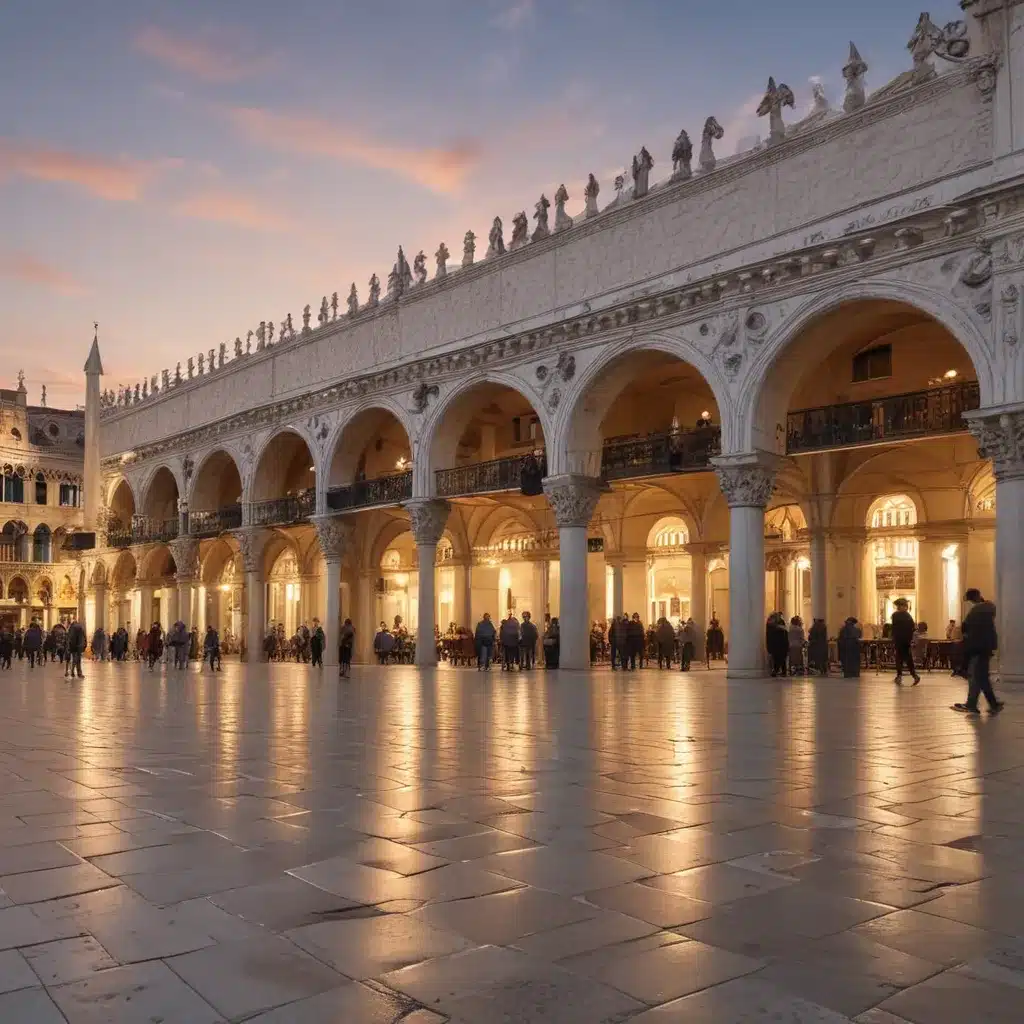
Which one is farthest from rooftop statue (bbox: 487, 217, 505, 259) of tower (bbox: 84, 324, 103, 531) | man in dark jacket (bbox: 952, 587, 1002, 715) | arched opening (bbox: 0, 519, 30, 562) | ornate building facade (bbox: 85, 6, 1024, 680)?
arched opening (bbox: 0, 519, 30, 562)

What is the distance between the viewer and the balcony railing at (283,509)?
106ft

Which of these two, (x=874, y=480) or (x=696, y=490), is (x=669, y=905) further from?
(x=696, y=490)

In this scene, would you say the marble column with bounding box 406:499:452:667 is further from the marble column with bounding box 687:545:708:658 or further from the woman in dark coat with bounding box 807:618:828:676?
the woman in dark coat with bounding box 807:618:828:676

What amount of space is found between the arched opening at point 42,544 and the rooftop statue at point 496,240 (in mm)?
34855

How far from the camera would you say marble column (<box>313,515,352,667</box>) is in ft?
98.8

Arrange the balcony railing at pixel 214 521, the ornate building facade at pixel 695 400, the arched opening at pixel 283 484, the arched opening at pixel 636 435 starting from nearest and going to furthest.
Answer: the ornate building facade at pixel 695 400, the arched opening at pixel 636 435, the arched opening at pixel 283 484, the balcony railing at pixel 214 521

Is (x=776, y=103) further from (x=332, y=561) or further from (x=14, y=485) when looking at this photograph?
(x=14, y=485)

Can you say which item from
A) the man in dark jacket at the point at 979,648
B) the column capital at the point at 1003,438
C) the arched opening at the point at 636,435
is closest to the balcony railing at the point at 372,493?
the arched opening at the point at 636,435

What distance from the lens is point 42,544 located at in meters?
52.1

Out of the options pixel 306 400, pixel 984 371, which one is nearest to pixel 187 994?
pixel 984 371

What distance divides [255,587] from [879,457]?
19.1m

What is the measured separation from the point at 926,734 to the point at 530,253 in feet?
55.6

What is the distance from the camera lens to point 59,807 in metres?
6.07

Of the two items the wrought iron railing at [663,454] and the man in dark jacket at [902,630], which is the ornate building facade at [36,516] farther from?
the man in dark jacket at [902,630]
